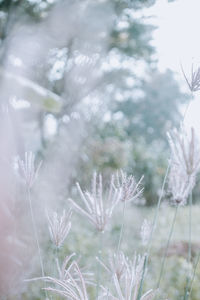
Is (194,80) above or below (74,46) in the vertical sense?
above

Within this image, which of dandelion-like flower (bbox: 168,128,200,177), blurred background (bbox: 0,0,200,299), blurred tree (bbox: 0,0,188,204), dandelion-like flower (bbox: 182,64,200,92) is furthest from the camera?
blurred tree (bbox: 0,0,188,204)

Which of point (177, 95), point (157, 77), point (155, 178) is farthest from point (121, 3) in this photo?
point (177, 95)

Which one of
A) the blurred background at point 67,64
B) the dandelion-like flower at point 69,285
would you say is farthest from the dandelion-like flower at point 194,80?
the dandelion-like flower at point 69,285

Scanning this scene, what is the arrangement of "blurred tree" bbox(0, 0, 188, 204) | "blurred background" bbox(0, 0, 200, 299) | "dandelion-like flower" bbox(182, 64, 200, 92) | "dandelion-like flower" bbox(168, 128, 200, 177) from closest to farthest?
"dandelion-like flower" bbox(168, 128, 200, 177) < "dandelion-like flower" bbox(182, 64, 200, 92) < "blurred background" bbox(0, 0, 200, 299) < "blurred tree" bbox(0, 0, 188, 204)

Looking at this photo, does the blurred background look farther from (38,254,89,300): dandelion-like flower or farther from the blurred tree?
(38,254,89,300): dandelion-like flower

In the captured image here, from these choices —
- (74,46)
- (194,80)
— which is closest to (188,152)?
(194,80)

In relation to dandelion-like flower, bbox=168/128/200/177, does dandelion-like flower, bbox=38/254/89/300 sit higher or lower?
lower

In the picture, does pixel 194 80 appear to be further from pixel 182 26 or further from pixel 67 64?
pixel 67 64

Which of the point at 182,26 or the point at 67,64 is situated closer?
the point at 182,26

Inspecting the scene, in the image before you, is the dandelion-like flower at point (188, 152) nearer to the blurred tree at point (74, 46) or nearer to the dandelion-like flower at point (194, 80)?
the dandelion-like flower at point (194, 80)

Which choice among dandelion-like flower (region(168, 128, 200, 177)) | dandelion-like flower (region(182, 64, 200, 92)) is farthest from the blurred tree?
dandelion-like flower (region(168, 128, 200, 177))

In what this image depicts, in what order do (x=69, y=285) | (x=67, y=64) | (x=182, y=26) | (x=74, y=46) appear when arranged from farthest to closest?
1. (x=74, y=46)
2. (x=67, y=64)
3. (x=182, y=26)
4. (x=69, y=285)

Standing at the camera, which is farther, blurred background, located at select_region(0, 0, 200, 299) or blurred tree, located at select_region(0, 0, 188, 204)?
blurred tree, located at select_region(0, 0, 188, 204)

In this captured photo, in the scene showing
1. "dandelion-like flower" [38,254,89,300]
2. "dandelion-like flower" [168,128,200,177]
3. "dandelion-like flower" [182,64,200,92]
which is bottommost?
"dandelion-like flower" [38,254,89,300]
